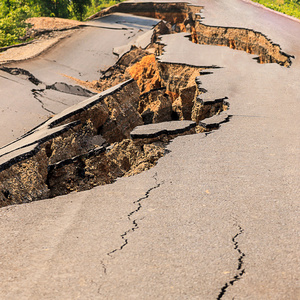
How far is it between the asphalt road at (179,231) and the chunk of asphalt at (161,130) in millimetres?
286

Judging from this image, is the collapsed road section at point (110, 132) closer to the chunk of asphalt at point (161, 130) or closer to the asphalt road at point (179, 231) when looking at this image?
the chunk of asphalt at point (161, 130)

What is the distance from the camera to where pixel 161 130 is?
20.8 ft

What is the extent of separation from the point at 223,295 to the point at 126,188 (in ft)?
6.66

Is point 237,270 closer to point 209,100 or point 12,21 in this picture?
point 209,100

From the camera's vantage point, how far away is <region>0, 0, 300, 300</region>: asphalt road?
3059mm

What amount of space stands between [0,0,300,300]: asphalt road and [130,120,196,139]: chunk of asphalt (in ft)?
0.94

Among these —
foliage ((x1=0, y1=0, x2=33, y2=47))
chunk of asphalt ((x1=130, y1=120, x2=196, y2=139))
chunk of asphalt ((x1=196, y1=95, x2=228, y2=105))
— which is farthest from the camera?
foliage ((x1=0, y1=0, x2=33, y2=47))

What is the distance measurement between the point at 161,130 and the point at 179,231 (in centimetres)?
282

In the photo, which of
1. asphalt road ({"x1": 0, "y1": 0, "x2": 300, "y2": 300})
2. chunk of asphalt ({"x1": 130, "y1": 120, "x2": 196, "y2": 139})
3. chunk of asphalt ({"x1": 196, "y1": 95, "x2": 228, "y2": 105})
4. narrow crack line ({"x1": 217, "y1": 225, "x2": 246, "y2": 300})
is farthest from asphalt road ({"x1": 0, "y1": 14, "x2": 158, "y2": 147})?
narrow crack line ({"x1": 217, "y1": 225, "x2": 246, "y2": 300})

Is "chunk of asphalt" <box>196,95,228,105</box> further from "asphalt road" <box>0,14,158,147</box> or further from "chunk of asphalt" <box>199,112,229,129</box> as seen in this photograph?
"asphalt road" <box>0,14,158,147</box>

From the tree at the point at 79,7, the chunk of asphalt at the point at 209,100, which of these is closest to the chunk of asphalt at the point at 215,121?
the chunk of asphalt at the point at 209,100

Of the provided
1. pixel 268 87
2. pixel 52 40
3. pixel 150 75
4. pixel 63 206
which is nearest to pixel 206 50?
pixel 150 75

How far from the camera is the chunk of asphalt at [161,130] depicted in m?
6.25

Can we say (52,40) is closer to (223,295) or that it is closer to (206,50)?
(206,50)
